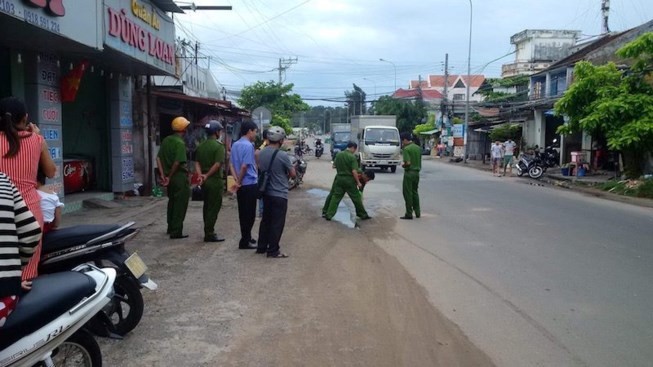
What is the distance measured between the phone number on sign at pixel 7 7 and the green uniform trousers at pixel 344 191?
625 centimetres

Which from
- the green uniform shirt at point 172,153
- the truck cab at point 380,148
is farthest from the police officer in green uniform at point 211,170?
the truck cab at point 380,148

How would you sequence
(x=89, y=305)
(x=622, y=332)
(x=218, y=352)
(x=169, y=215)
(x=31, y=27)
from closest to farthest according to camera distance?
(x=89, y=305), (x=218, y=352), (x=622, y=332), (x=31, y=27), (x=169, y=215)

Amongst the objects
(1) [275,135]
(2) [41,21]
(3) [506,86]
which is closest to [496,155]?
(1) [275,135]

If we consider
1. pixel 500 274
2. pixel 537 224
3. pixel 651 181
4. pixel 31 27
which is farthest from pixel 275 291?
pixel 651 181

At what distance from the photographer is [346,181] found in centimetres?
1134

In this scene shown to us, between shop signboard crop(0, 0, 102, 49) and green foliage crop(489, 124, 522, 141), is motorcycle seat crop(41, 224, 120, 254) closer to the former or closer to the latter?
shop signboard crop(0, 0, 102, 49)

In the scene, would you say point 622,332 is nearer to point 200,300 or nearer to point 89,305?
point 200,300

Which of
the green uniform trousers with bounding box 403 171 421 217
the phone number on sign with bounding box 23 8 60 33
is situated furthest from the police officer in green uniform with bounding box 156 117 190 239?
the green uniform trousers with bounding box 403 171 421 217

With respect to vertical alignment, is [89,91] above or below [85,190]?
above

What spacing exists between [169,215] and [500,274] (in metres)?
4.95

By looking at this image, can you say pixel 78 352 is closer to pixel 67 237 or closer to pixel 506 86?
pixel 67 237

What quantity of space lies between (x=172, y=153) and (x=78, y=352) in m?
5.23

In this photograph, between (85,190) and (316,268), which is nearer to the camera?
(316,268)

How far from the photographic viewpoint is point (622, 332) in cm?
503
